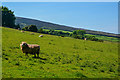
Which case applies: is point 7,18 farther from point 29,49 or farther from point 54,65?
point 54,65

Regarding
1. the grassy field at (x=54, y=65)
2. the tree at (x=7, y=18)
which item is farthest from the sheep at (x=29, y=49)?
the tree at (x=7, y=18)

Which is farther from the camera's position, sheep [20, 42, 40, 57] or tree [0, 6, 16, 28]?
tree [0, 6, 16, 28]

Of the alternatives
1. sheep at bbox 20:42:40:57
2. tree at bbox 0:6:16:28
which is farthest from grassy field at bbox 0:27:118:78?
tree at bbox 0:6:16:28

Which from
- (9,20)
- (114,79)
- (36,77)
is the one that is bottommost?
(114,79)

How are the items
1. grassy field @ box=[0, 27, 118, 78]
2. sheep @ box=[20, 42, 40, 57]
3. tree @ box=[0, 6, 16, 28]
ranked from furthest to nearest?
tree @ box=[0, 6, 16, 28] → sheep @ box=[20, 42, 40, 57] → grassy field @ box=[0, 27, 118, 78]

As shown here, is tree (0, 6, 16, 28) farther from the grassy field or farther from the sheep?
the sheep

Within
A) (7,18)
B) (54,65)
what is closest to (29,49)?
(54,65)

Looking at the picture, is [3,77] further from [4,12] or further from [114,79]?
[4,12]

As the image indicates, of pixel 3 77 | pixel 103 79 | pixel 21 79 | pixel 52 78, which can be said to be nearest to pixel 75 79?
pixel 52 78

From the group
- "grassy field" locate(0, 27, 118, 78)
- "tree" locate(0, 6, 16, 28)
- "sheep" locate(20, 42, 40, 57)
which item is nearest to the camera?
"grassy field" locate(0, 27, 118, 78)

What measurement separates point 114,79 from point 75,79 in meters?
4.85

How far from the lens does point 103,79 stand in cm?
1514

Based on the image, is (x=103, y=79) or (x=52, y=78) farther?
(x=103, y=79)

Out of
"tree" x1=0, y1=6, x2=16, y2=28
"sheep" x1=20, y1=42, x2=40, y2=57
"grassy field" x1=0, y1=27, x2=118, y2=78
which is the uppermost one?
"tree" x1=0, y1=6, x2=16, y2=28
